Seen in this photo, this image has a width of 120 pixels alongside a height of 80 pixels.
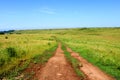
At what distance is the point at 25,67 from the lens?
1620cm

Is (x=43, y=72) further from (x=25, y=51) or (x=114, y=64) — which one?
(x=25, y=51)

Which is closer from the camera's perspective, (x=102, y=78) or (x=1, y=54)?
(x=102, y=78)

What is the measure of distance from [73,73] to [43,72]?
182cm

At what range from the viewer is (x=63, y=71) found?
14.3 metres

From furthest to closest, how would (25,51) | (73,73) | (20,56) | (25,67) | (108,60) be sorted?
(25,51)
(20,56)
(108,60)
(25,67)
(73,73)

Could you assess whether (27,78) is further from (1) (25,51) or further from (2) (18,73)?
(1) (25,51)

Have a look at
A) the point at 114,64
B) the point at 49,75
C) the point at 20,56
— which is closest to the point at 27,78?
the point at 49,75

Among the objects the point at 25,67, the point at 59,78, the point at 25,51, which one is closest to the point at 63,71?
the point at 59,78

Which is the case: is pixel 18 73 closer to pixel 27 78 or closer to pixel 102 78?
pixel 27 78

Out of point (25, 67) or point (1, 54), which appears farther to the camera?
point (1, 54)

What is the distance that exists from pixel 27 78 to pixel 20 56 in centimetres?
1025

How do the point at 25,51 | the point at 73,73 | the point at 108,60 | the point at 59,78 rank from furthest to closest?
the point at 25,51
the point at 108,60
the point at 73,73
the point at 59,78

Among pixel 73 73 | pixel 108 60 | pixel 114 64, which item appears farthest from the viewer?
pixel 108 60

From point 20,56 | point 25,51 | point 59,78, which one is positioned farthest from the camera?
point 25,51
